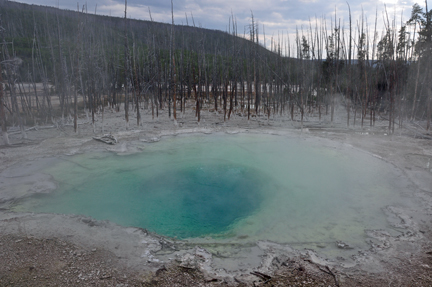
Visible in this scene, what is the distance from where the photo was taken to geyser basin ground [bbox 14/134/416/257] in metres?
4.56

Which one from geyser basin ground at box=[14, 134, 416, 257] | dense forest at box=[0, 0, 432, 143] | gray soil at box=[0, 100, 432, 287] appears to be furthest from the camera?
dense forest at box=[0, 0, 432, 143]

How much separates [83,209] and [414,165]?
24.7 ft

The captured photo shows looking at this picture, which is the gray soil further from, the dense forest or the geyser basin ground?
the dense forest

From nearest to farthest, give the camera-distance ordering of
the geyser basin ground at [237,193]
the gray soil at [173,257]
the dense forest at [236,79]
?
the gray soil at [173,257] → the geyser basin ground at [237,193] → the dense forest at [236,79]

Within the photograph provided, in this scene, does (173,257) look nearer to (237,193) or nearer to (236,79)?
(237,193)

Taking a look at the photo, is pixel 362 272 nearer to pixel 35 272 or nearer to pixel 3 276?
pixel 35 272

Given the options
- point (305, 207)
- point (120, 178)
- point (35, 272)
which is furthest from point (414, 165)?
point (35, 272)

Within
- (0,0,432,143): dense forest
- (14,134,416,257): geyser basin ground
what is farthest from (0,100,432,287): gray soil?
(0,0,432,143): dense forest

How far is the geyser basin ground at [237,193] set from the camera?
4.56 metres

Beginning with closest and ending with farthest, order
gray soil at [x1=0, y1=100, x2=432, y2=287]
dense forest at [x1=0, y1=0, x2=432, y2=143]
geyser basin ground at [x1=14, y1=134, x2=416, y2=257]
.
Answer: gray soil at [x1=0, y1=100, x2=432, y2=287] < geyser basin ground at [x1=14, y1=134, x2=416, y2=257] < dense forest at [x1=0, y1=0, x2=432, y2=143]

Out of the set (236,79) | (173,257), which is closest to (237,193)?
(173,257)

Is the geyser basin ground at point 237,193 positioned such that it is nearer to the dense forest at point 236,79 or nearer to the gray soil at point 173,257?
the gray soil at point 173,257

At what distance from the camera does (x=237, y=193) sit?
6137mm

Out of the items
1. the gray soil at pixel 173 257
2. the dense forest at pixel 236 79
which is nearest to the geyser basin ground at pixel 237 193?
the gray soil at pixel 173 257
